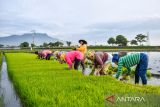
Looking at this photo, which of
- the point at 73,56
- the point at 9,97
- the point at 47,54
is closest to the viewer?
the point at 9,97

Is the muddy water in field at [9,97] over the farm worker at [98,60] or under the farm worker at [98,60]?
under

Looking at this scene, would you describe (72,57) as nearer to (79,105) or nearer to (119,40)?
(79,105)

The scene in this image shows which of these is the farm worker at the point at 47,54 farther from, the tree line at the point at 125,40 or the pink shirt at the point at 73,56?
the tree line at the point at 125,40

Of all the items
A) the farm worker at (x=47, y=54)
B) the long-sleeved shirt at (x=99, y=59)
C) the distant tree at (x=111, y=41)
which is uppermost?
the long-sleeved shirt at (x=99, y=59)

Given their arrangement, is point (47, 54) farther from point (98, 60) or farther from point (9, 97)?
point (9, 97)

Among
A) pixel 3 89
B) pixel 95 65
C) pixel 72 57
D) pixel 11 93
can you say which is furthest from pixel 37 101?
pixel 72 57

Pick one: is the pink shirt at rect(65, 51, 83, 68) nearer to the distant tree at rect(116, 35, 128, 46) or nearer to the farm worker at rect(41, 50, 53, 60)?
the farm worker at rect(41, 50, 53, 60)

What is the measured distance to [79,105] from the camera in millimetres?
6957

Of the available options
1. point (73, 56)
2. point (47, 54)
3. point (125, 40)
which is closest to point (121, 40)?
point (125, 40)

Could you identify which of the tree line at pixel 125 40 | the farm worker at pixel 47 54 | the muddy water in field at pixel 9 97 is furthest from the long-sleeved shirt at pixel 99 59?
the tree line at pixel 125 40

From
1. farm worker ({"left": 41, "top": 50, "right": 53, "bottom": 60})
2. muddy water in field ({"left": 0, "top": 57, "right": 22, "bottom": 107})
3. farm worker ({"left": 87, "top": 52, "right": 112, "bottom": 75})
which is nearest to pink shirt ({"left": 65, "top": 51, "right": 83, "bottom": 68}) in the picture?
farm worker ({"left": 87, "top": 52, "right": 112, "bottom": 75})

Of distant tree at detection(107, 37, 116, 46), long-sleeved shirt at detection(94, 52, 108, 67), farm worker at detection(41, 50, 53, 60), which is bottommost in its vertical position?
distant tree at detection(107, 37, 116, 46)

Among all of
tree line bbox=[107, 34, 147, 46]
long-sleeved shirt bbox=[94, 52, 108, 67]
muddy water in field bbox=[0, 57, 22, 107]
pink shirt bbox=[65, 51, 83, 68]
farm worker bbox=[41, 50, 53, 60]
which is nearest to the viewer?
muddy water in field bbox=[0, 57, 22, 107]

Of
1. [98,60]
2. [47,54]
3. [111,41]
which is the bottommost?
[111,41]
